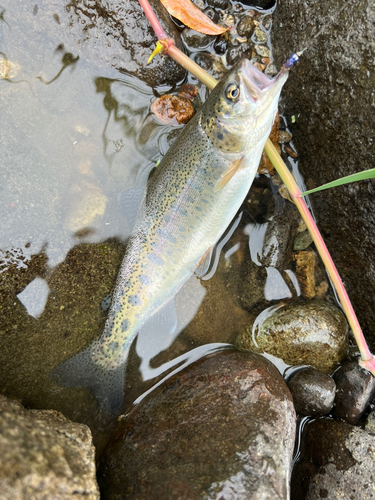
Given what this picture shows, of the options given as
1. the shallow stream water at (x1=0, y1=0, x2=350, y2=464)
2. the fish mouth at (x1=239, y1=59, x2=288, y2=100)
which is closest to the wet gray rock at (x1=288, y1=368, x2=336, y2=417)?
the shallow stream water at (x1=0, y1=0, x2=350, y2=464)

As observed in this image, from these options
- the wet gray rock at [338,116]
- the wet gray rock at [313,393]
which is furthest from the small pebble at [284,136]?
the wet gray rock at [313,393]

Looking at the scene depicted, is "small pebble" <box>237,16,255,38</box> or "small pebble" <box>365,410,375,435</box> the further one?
"small pebble" <box>237,16,255,38</box>

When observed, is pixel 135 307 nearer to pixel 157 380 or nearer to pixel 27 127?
pixel 157 380

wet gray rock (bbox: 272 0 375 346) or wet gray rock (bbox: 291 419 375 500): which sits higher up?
→ wet gray rock (bbox: 272 0 375 346)

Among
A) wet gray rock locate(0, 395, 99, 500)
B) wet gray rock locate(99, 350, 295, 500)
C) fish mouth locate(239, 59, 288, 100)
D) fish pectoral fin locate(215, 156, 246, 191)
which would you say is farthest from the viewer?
fish pectoral fin locate(215, 156, 246, 191)

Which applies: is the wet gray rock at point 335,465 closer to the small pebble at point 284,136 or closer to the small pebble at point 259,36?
the small pebble at point 284,136

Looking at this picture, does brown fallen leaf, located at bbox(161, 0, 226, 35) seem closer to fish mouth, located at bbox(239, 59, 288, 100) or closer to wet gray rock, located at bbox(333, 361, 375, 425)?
fish mouth, located at bbox(239, 59, 288, 100)

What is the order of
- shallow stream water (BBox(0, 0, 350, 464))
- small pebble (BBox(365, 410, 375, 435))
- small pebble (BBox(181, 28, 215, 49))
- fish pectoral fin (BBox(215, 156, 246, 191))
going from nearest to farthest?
fish pectoral fin (BBox(215, 156, 246, 191))
shallow stream water (BBox(0, 0, 350, 464))
small pebble (BBox(365, 410, 375, 435))
small pebble (BBox(181, 28, 215, 49))

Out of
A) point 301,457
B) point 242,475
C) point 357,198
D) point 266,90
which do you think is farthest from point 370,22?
point 301,457
